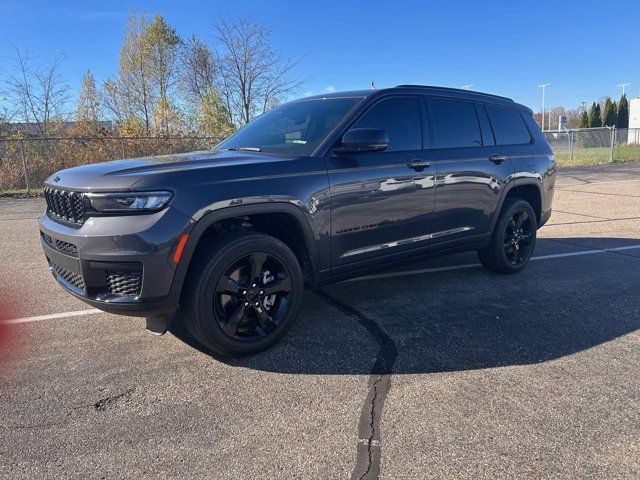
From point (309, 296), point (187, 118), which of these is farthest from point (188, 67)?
point (309, 296)

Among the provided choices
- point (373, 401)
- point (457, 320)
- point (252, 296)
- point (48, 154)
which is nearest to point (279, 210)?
point (252, 296)

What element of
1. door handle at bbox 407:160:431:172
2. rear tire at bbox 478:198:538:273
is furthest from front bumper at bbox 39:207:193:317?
rear tire at bbox 478:198:538:273

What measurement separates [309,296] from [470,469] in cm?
267

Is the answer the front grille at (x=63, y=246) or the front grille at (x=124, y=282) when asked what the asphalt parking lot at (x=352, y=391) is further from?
the front grille at (x=63, y=246)

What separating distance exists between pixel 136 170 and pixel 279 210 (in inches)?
38.4

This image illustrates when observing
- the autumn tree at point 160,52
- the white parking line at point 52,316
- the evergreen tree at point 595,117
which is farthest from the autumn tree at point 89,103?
the evergreen tree at point 595,117

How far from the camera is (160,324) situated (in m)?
3.23

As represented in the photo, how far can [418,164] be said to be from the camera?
14.1ft

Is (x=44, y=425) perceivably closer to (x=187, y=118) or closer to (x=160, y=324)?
(x=160, y=324)

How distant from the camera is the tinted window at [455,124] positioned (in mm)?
4668

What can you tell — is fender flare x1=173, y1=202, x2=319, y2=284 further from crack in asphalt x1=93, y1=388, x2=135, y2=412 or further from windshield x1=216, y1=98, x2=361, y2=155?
crack in asphalt x1=93, y1=388, x2=135, y2=412

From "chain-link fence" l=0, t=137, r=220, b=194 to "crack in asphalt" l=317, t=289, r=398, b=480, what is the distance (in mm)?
13314

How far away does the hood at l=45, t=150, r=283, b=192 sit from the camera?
117 inches

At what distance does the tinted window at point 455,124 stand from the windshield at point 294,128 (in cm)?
97
